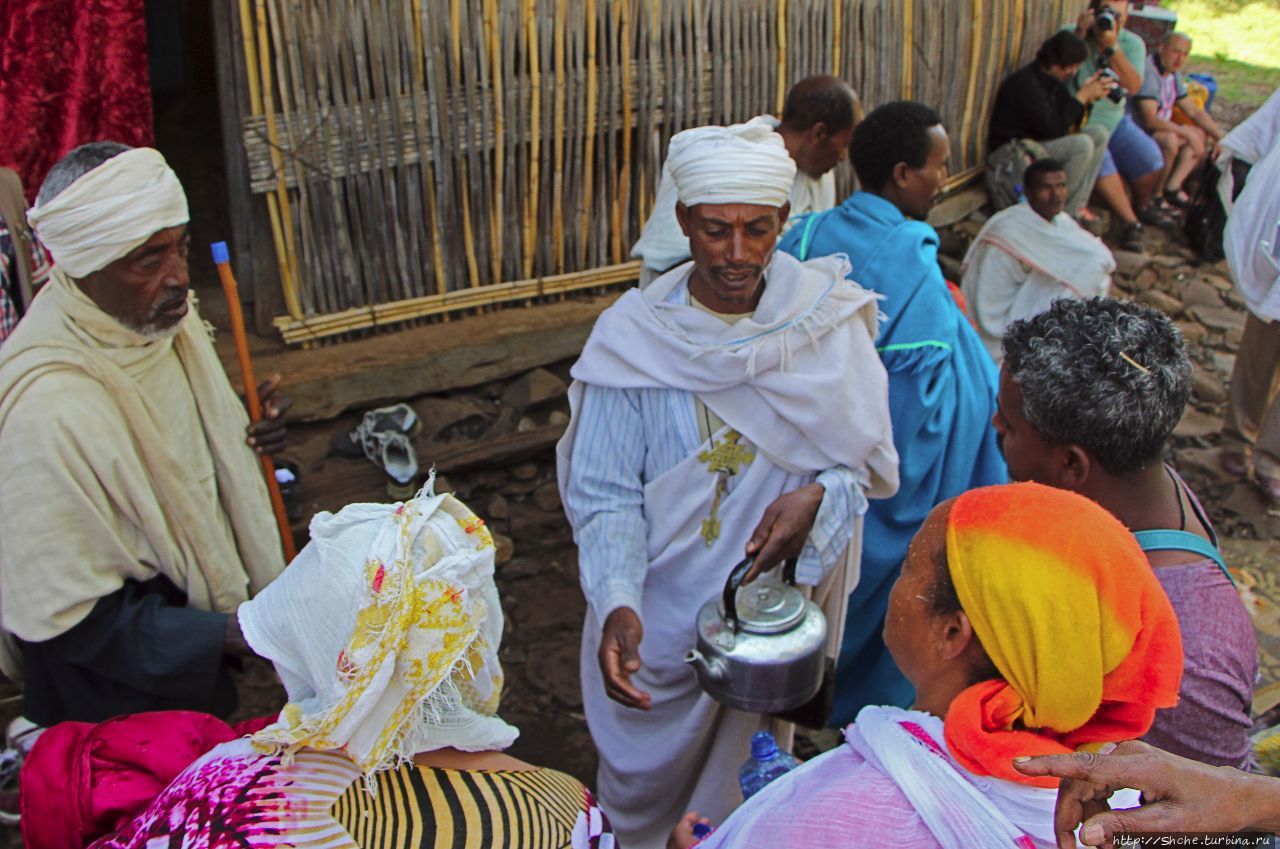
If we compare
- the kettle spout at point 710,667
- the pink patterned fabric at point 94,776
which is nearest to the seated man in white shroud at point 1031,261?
the kettle spout at point 710,667

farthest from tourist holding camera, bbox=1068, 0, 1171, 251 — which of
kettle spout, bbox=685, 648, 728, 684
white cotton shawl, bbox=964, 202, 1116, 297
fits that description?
kettle spout, bbox=685, 648, 728, 684

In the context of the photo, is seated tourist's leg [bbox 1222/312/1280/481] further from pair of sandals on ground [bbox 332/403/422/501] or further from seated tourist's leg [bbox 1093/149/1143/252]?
pair of sandals on ground [bbox 332/403/422/501]

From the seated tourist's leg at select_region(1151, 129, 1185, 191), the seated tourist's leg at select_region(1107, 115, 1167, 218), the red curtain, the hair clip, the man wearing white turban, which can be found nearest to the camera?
the hair clip

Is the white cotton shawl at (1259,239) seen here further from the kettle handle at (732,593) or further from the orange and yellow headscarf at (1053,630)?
the orange and yellow headscarf at (1053,630)

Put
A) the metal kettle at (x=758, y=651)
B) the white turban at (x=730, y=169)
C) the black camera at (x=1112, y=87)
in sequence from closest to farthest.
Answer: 1. the metal kettle at (x=758, y=651)
2. the white turban at (x=730, y=169)
3. the black camera at (x=1112, y=87)

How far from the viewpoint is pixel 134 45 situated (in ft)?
13.1

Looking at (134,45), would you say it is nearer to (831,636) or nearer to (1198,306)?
(831,636)

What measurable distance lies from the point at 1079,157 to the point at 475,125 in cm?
428

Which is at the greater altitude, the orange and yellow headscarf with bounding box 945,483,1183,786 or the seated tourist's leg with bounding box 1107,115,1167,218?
the orange and yellow headscarf with bounding box 945,483,1183,786

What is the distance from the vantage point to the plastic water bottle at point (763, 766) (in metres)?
2.28

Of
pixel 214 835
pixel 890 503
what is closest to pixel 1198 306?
pixel 890 503

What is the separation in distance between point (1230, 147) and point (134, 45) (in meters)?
5.06

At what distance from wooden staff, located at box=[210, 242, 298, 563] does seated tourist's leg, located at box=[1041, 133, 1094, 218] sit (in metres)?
5.44

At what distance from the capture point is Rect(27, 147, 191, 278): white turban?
225 cm
